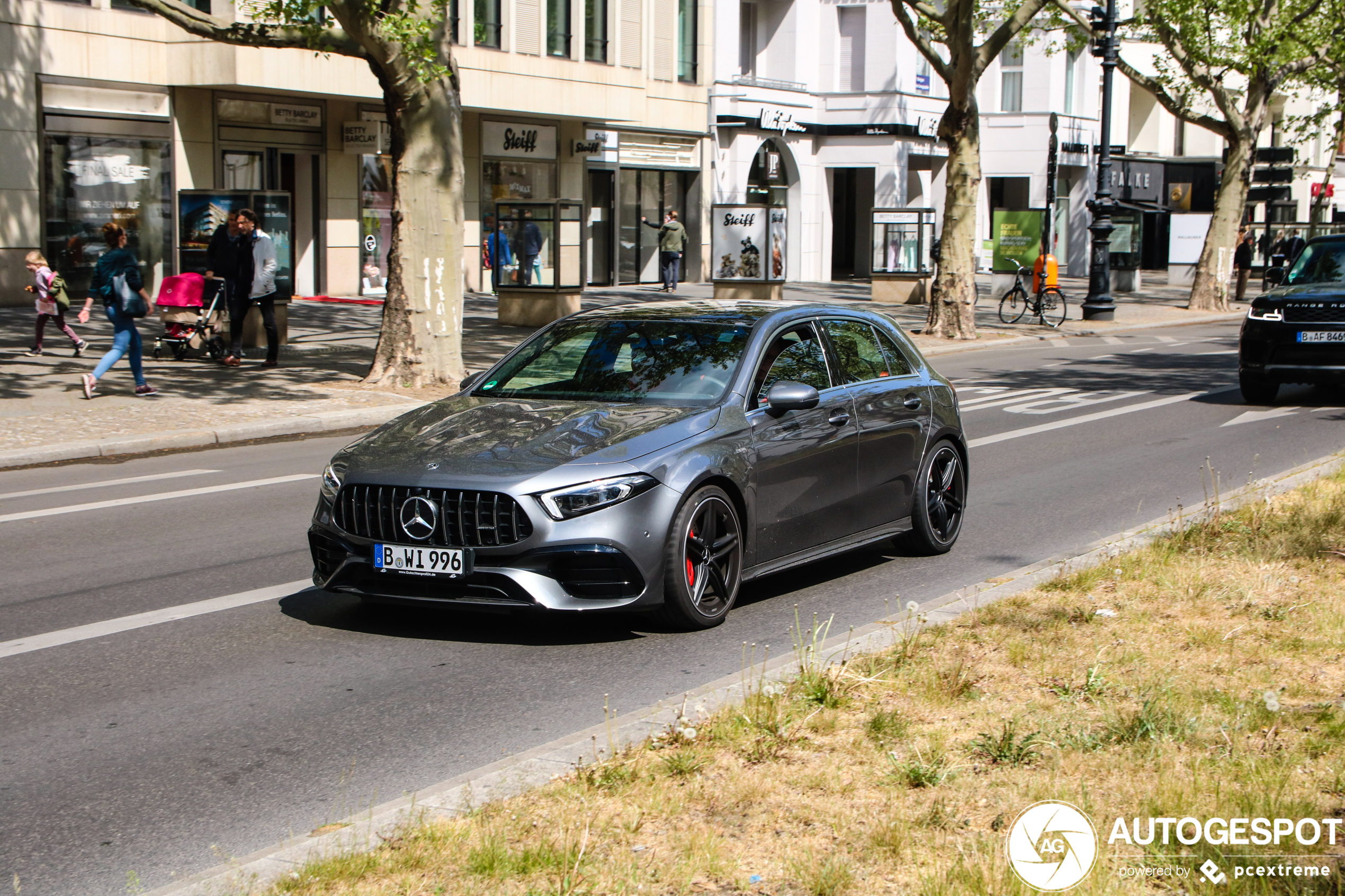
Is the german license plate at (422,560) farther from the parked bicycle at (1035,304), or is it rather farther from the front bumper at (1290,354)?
the parked bicycle at (1035,304)

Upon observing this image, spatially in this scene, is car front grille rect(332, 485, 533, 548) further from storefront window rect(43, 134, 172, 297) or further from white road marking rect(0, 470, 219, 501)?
storefront window rect(43, 134, 172, 297)

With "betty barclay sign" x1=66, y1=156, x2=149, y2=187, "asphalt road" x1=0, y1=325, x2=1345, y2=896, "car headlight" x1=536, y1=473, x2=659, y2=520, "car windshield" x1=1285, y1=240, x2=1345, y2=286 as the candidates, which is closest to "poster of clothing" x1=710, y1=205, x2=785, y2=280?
"betty barclay sign" x1=66, y1=156, x2=149, y2=187

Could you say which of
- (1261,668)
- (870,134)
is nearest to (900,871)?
(1261,668)

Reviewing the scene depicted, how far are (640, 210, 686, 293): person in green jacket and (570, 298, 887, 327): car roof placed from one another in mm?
27431

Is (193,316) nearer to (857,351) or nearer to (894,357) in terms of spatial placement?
(894,357)

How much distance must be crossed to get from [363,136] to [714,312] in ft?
80.3

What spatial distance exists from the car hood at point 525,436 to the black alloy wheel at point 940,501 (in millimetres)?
1969

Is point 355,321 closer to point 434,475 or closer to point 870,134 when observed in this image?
point 434,475

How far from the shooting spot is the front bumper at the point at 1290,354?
1620 centimetres

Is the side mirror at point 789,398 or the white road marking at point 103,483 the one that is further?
the white road marking at point 103,483

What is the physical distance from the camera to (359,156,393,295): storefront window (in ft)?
105

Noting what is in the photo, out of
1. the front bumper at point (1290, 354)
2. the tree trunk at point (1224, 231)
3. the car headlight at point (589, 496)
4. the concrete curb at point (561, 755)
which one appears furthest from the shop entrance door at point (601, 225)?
the car headlight at point (589, 496)

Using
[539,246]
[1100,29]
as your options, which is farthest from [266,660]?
[1100,29]

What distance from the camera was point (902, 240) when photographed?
34656 millimetres
